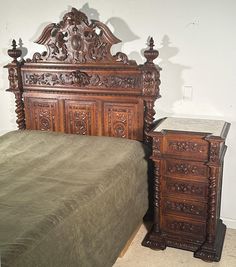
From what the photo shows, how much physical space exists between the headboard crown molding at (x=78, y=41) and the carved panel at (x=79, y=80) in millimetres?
104

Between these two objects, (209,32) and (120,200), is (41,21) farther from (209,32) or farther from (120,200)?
(120,200)

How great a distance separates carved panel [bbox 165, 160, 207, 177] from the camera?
2150 mm

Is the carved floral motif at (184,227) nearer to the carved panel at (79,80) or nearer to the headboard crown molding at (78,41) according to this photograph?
the carved panel at (79,80)

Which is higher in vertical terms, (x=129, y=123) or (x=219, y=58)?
(x=219, y=58)

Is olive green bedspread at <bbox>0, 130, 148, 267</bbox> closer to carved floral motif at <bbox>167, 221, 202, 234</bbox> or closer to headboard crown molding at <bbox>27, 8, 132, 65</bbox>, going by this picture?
carved floral motif at <bbox>167, 221, 202, 234</bbox>

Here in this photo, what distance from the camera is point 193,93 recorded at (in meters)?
2.51

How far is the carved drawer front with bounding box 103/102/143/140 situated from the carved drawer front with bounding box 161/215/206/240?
2.17 feet

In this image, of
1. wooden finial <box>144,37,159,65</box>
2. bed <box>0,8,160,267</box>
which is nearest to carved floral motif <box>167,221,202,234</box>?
bed <box>0,8,160,267</box>

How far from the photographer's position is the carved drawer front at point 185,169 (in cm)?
215

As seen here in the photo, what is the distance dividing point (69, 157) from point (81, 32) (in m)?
1.01

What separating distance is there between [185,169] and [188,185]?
11 centimetres

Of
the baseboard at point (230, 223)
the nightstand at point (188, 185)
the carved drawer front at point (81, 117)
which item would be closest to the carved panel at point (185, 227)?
the nightstand at point (188, 185)

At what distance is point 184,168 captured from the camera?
7.18ft

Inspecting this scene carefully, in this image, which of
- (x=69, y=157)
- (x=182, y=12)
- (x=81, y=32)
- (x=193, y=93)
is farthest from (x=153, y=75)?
(x=69, y=157)
